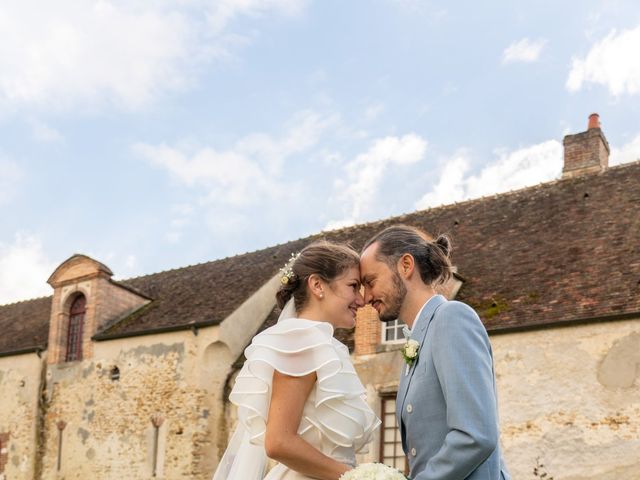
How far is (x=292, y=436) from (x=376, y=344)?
12.5 metres

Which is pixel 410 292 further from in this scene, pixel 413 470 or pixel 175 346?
pixel 175 346

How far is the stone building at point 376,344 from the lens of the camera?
43.3 feet

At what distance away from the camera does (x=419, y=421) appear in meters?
3.46

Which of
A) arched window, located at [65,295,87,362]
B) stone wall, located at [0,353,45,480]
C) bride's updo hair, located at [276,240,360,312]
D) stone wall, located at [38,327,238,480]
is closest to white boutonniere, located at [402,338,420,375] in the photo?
bride's updo hair, located at [276,240,360,312]

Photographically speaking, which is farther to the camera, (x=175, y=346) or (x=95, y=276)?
(x=95, y=276)

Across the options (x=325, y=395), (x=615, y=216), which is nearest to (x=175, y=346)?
(x=615, y=216)

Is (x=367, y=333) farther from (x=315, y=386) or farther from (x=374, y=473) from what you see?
(x=374, y=473)

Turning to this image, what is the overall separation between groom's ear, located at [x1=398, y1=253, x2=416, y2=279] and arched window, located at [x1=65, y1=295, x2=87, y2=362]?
19133mm

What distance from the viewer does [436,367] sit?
3365 millimetres

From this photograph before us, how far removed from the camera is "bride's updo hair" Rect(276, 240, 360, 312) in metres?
4.17

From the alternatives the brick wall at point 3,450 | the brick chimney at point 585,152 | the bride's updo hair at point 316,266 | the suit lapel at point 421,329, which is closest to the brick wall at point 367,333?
the brick chimney at point 585,152

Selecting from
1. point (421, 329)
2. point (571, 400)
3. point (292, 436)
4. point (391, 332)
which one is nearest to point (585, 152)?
point (391, 332)

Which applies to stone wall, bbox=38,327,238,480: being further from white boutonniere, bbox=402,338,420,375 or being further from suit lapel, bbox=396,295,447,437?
white boutonniere, bbox=402,338,420,375

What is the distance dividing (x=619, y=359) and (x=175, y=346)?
10085 mm
